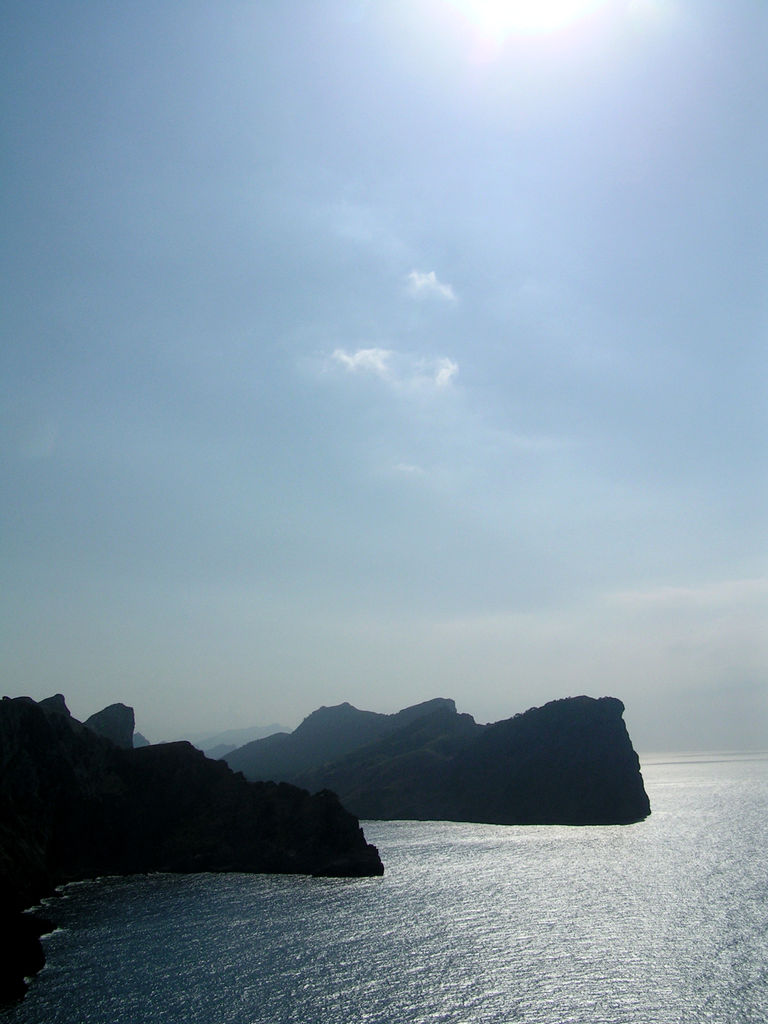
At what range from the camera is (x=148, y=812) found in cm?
12612

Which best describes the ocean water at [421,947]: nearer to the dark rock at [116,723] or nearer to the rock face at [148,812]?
the rock face at [148,812]

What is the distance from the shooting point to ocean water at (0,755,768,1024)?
5606cm

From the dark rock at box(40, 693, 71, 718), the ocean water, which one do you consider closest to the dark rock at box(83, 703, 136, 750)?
the dark rock at box(40, 693, 71, 718)

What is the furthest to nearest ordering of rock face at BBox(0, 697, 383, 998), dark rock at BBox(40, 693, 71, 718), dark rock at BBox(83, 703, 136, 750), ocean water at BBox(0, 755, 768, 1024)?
dark rock at BBox(83, 703, 136, 750), dark rock at BBox(40, 693, 71, 718), rock face at BBox(0, 697, 383, 998), ocean water at BBox(0, 755, 768, 1024)

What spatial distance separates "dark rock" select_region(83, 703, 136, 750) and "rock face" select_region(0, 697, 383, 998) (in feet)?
146

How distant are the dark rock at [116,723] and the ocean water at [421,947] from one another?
63.0 metres

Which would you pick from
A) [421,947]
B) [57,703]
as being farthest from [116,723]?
[421,947]

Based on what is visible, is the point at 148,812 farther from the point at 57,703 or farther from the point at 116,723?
the point at 116,723

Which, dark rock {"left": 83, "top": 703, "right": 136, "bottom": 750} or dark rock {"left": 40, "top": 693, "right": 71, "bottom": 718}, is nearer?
dark rock {"left": 40, "top": 693, "right": 71, "bottom": 718}

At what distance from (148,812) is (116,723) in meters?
54.6

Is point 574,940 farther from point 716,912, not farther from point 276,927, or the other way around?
point 276,927

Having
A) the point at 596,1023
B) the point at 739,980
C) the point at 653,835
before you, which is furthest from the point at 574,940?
the point at 653,835

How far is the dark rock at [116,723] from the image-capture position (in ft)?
570

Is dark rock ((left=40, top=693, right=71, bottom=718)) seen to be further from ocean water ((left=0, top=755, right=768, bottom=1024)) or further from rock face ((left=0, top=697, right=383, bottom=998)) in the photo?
ocean water ((left=0, top=755, right=768, bottom=1024))
